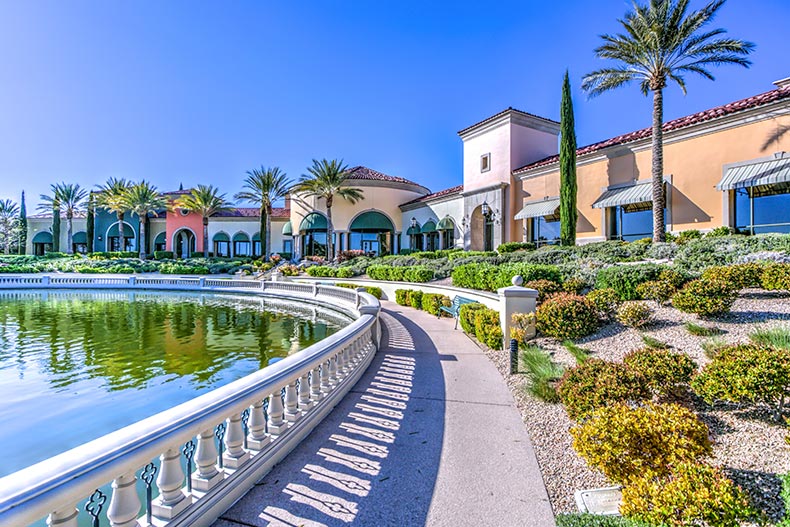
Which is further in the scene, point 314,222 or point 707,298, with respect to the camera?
point 314,222

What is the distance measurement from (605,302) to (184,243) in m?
56.6

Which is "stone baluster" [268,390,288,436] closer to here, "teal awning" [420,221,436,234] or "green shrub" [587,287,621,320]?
"green shrub" [587,287,621,320]

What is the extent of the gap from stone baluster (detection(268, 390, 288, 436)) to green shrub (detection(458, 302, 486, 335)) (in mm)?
7064

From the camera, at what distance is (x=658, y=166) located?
17531 millimetres

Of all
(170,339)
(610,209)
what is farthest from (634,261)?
(170,339)

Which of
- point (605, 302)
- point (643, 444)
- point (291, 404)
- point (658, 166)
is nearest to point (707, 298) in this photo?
point (605, 302)

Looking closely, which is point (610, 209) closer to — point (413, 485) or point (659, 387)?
point (659, 387)

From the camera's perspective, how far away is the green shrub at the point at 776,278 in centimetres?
762

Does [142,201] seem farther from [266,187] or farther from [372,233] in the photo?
[372,233]

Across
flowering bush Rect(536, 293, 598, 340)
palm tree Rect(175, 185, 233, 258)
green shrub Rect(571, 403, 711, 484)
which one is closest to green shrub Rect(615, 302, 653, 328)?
flowering bush Rect(536, 293, 598, 340)

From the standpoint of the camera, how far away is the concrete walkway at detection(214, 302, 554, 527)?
322 cm

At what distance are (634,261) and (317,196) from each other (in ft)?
103

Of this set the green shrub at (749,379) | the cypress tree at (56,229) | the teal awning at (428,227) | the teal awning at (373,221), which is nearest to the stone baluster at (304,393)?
the green shrub at (749,379)

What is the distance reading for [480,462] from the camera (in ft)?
13.4
